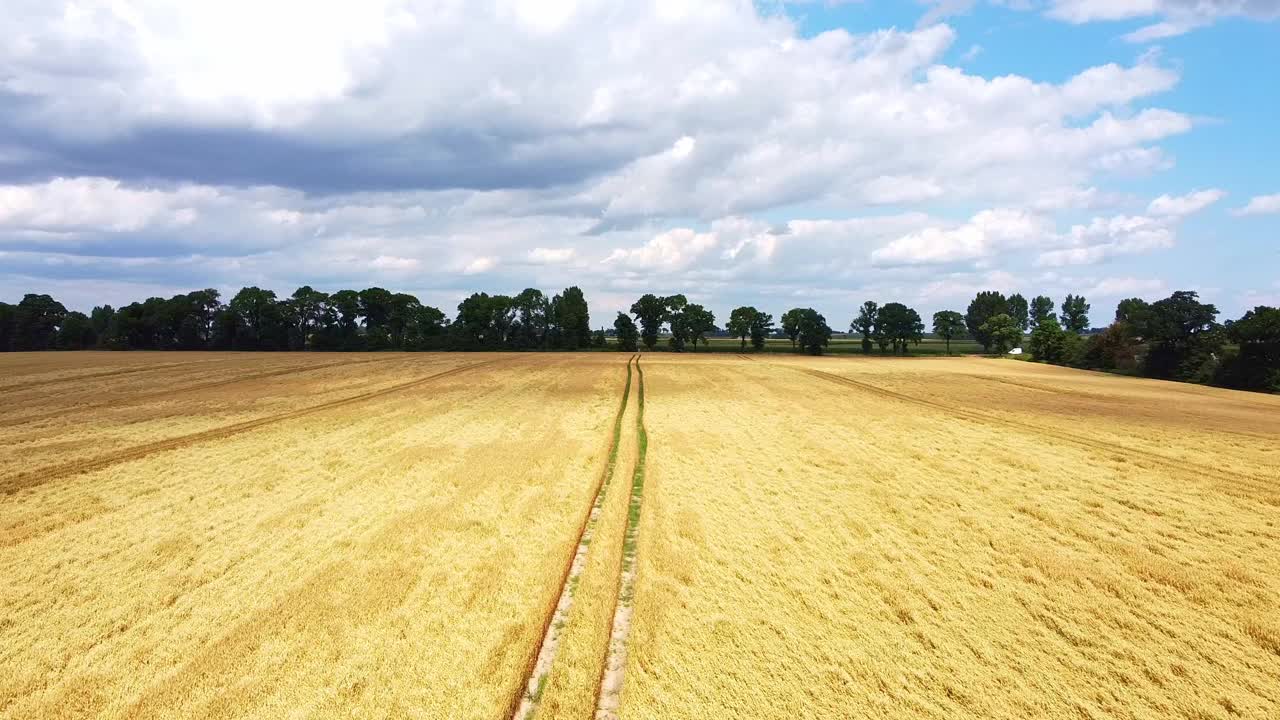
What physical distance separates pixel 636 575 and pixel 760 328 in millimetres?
105565

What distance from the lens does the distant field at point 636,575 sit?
6.96 meters

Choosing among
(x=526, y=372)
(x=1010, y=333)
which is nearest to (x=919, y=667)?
(x=526, y=372)

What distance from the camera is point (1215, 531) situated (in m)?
12.3

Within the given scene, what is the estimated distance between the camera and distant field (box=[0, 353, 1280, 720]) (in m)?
6.96

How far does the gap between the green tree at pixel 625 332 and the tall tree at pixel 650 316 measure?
9.67 feet

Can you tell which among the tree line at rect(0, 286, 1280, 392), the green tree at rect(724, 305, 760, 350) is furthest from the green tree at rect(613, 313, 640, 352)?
the green tree at rect(724, 305, 760, 350)

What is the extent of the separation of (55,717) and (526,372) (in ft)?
148

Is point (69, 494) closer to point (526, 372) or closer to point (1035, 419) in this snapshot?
point (1035, 419)

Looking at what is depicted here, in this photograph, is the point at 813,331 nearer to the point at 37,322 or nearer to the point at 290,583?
the point at 290,583

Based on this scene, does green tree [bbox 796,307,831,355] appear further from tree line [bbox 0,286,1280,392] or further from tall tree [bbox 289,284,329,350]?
tall tree [bbox 289,284,329,350]

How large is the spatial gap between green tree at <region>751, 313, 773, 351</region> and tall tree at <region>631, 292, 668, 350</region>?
55.0 ft

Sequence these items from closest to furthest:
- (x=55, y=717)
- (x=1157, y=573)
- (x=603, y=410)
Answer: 1. (x=55, y=717)
2. (x=1157, y=573)
3. (x=603, y=410)

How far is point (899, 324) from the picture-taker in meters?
114

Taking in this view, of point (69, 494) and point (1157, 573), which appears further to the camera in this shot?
point (69, 494)
